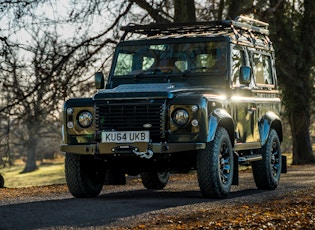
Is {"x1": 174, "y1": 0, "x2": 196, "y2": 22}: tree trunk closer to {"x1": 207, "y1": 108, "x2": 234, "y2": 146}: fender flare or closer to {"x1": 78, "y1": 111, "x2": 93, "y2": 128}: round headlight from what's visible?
{"x1": 207, "y1": 108, "x2": 234, "y2": 146}: fender flare

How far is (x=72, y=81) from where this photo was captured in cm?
2531

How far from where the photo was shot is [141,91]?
12914mm

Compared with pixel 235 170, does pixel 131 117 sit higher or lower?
higher

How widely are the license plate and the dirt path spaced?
863 millimetres

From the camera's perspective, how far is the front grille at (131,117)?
12688 mm

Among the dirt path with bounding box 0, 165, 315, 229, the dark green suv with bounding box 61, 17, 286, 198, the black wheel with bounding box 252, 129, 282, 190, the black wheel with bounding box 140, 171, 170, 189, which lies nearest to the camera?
the dirt path with bounding box 0, 165, 315, 229

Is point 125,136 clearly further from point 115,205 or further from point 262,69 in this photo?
point 262,69

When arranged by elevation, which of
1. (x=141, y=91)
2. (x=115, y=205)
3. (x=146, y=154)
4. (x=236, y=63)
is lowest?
(x=115, y=205)

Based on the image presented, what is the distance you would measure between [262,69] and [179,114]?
4.07 m

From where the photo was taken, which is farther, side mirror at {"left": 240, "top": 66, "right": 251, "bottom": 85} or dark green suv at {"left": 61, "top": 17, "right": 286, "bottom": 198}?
side mirror at {"left": 240, "top": 66, "right": 251, "bottom": 85}

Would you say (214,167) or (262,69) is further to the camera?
(262,69)

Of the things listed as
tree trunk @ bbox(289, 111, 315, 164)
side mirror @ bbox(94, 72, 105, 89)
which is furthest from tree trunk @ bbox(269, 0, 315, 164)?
side mirror @ bbox(94, 72, 105, 89)

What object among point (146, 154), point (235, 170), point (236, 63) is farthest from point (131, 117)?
point (236, 63)

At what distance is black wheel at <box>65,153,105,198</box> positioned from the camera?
1338 cm
